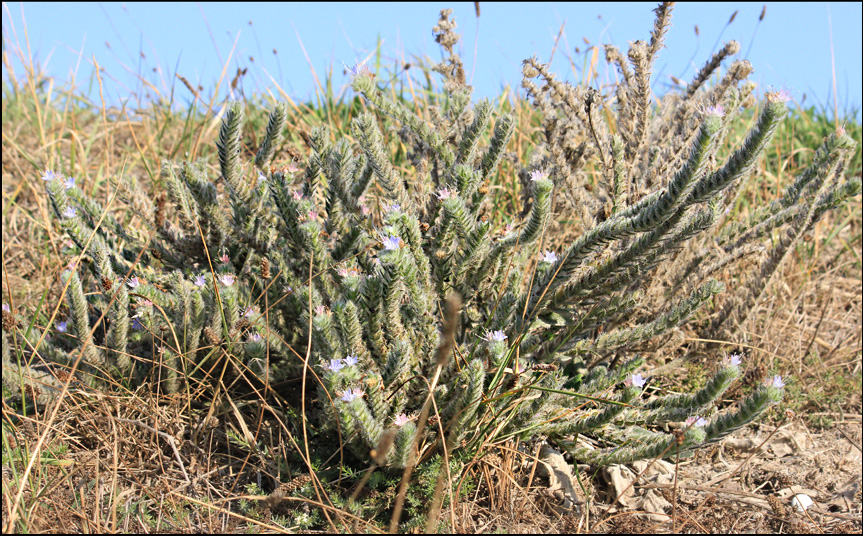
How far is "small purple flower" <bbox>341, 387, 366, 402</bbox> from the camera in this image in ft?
6.28

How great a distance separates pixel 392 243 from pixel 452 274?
0.44 metres

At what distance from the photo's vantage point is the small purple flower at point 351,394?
1.91 metres

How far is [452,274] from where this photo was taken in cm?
235

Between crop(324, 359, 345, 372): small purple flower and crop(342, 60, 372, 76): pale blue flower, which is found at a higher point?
crop(342, 60, 372, 76): pale blue flower

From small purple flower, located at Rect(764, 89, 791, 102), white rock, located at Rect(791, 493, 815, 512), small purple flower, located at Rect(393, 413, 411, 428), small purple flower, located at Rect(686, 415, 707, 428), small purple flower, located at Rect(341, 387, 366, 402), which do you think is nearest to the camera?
small purple flower, located at Rect(764, 89, 791, 102)

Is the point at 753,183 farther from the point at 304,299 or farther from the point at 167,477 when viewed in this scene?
the point at 167,477

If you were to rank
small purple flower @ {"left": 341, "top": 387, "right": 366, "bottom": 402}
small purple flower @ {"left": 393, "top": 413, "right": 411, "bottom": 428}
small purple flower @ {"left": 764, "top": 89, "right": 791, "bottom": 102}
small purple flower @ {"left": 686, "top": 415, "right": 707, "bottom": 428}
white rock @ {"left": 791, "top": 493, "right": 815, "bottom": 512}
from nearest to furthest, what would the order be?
1. small purple flower @ {"left": 764, "top": 89, "right": 791, "bottom": 102}
2. small purple flower @ {"left": 341, "top": 387, "right": 366, "bottom": 402}
3. small purple flower @ {"left": 393, "top": 413, "right": 411, "bottom": 428}
4. small purple flower @ {"left": 686, "top": 415, "right": 707, "bottom": 428}
5. white rock @ {"left": 791, "top": 493, "right": 815, "bottom": 512}

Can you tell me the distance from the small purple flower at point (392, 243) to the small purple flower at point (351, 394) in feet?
1.43

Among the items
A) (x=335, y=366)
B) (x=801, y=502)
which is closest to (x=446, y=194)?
(x=335, y=366)

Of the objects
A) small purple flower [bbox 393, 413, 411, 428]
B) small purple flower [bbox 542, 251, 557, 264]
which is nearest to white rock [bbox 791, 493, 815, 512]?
small purple flower [bbox 542, 251, 557, 264]

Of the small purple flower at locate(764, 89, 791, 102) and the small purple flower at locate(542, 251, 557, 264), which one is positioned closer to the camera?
the small purple flower at locate(764, 89, 791, 102)

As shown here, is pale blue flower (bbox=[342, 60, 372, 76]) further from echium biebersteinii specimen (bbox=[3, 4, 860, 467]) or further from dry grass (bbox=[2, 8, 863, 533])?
dry grass (bbox=[2, 8, 863, 533])

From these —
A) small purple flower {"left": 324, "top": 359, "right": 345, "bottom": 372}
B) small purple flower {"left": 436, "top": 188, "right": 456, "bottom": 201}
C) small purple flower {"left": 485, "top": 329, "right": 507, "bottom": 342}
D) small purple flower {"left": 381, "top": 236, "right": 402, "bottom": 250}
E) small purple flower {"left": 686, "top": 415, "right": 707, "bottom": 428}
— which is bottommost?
small purple flower {"left": 324, "top": 359, "right": 345, "bottom": 372}

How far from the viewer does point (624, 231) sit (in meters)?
1.93
